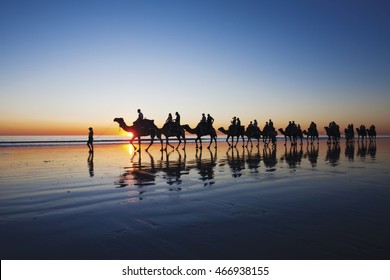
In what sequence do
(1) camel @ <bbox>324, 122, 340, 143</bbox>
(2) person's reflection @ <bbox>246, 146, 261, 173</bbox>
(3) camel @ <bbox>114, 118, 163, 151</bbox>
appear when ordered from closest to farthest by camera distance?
(2) person's reflection @ <bbox>246, 146, 261, 173</bbox> → (3) camel @ <bbox>114, 118, 163, 151</bbox> → (1) camel @ <bbox>324, 122, 340, 143</bbox>

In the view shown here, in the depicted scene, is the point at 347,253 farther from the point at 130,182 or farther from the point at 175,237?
the point at 130,182

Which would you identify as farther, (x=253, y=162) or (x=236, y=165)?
(x=253, y=162)

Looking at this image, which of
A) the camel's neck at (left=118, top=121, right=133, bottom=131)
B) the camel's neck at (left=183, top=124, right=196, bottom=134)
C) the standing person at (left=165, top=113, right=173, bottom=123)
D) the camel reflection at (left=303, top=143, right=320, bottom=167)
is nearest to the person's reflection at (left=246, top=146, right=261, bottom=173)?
the camel reflection at (left=303, top=143, right=320, bottom=167)

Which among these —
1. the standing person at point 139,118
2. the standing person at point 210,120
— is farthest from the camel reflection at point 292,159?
the standing person at point 139,118

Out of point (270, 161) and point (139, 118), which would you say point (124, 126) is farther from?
point (270, 161)

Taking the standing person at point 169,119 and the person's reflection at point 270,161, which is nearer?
the person's reflection at point 270,161

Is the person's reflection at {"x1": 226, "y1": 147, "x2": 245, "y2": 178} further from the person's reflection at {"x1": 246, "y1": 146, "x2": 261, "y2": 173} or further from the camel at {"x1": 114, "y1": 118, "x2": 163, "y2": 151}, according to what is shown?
the camel at {"x1": 114, "y1": 118, "x2": 163, "y2": 151}

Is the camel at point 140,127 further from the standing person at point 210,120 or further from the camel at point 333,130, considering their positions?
the camel at point 333,130

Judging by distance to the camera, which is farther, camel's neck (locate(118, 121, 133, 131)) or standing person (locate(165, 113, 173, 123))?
standing person (locate(165, 113, 173, 123))

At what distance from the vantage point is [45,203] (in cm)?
645

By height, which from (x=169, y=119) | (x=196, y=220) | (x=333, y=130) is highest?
(x=169, y=119)

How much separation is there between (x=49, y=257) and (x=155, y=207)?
2593 millimetres

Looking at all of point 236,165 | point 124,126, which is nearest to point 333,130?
point 124,126
